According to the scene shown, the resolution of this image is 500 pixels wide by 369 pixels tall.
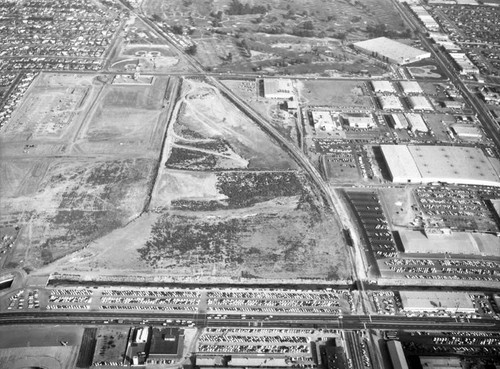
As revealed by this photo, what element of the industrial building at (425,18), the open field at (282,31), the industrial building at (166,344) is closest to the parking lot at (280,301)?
the industrial building at (166,344)

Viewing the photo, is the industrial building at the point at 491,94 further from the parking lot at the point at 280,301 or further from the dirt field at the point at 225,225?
the parking lot at the point at 280,301

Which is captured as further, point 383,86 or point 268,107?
point 383,86

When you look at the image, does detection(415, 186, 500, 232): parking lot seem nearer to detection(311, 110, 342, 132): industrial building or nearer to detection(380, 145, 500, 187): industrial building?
detection(380, 145, 500, 187): industrial building

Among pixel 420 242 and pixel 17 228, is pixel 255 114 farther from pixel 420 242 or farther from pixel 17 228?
pixel 17 228

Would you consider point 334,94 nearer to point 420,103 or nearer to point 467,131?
point 420,103

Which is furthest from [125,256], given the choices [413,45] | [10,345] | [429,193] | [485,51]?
[485,51]

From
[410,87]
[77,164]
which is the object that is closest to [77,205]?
[77,164]
